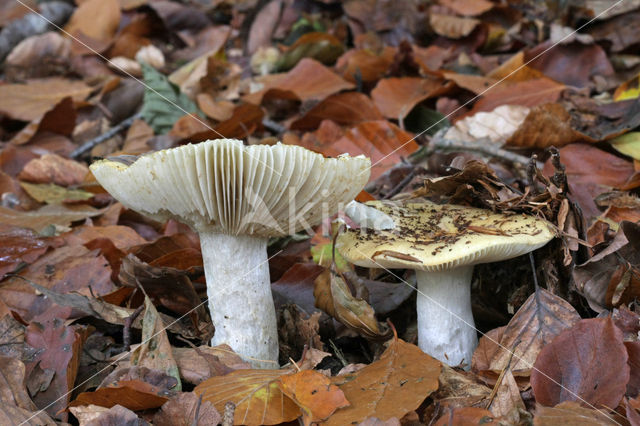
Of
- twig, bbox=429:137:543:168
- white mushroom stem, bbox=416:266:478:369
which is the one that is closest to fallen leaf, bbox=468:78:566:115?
twig, bbox=429:137:543:168

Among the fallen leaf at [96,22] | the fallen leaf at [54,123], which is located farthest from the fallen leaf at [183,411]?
the fallen leaf at [96,22]

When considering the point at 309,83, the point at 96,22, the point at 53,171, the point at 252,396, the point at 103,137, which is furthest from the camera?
the point at 96,22

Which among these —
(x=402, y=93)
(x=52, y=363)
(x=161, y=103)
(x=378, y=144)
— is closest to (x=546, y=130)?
(x=378, y=144)

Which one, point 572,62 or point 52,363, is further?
point 572,62

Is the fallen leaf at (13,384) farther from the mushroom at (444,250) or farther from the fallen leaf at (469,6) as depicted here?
the fallen leaf at (469,6)

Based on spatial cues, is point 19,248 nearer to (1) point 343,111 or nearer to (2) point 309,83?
(1) point 343,111

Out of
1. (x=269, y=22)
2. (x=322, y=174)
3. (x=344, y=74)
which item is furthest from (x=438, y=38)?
(x=322, y=174)

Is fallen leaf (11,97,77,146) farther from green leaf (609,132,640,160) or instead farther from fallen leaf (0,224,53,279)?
green leaf (609,132,640,160)
